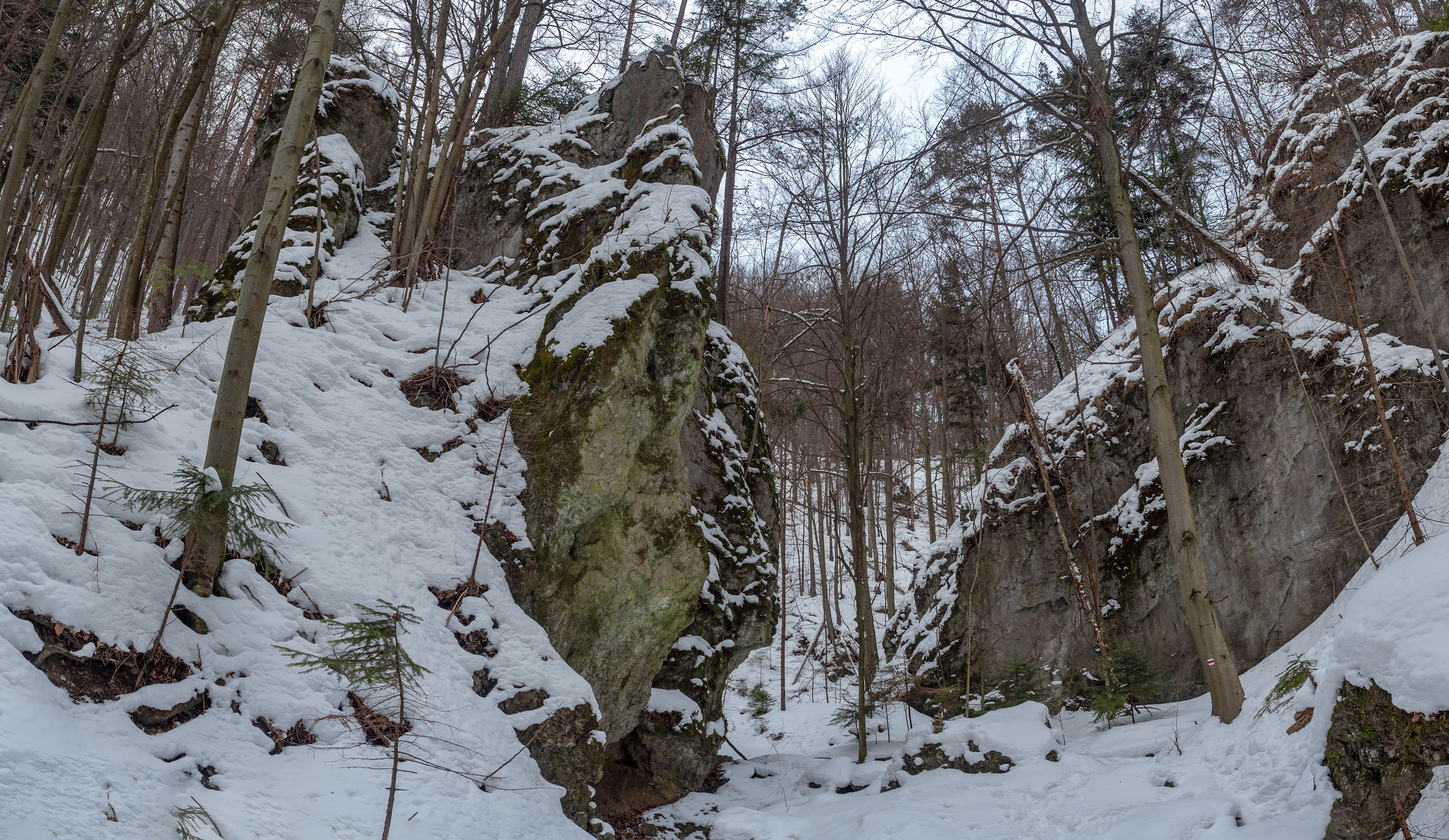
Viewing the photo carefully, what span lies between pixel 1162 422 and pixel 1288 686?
90.0 inches

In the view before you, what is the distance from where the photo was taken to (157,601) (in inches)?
142

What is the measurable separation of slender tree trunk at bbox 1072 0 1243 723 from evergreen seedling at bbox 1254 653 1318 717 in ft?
1.42

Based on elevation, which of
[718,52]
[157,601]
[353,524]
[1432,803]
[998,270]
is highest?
[718,52]

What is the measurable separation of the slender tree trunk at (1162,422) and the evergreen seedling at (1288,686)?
1.42ft

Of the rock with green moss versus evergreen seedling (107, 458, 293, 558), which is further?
evergreen seedling (107, 458, 293, 558)

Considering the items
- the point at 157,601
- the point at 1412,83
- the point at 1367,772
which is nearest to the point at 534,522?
the point at 157,601

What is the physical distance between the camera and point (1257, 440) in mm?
8016

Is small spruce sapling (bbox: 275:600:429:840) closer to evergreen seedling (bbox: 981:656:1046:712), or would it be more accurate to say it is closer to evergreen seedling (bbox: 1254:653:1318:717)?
evergreen seedling (bbox: 1254:653:1318:717)

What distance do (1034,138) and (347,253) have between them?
8.35 meters

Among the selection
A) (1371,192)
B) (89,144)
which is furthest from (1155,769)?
(89,144)

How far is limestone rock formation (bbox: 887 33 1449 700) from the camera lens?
7.30 meters

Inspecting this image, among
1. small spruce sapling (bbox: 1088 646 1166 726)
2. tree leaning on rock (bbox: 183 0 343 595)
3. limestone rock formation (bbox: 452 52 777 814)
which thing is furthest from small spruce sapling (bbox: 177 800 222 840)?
small spruce sapling (bbox: 1088 646 1166 726)

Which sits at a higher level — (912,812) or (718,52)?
(718,52)

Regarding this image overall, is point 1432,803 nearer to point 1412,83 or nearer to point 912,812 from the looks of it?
point 912,812
